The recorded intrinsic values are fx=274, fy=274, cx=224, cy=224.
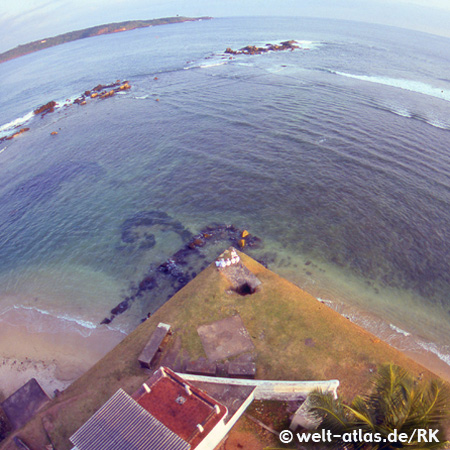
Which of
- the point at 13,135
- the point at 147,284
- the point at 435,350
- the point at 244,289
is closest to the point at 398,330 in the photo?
the point at 435,350

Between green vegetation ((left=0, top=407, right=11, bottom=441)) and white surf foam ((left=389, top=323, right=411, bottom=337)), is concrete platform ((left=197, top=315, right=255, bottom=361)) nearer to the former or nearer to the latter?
white surf foam ((left=389, top=323, right=411, bottom=337))

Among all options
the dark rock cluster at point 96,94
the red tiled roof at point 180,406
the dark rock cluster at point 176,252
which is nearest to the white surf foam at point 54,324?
the dark rock cluster at point 176,252

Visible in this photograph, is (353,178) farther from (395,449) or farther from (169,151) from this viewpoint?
(395,449)

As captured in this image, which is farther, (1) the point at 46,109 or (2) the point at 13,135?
(1) the point at 46,109

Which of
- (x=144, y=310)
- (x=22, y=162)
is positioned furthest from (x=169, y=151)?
(x=144, y=310)

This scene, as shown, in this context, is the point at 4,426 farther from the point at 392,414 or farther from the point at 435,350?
the point at 435,350

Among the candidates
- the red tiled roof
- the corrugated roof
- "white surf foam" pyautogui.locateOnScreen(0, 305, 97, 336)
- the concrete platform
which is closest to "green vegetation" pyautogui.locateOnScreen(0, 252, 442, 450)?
the concrete platform

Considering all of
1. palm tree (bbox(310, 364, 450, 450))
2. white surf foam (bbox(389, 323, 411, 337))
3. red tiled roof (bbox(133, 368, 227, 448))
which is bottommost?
red tiled roof (bbox(133, 368, 227, 448))
